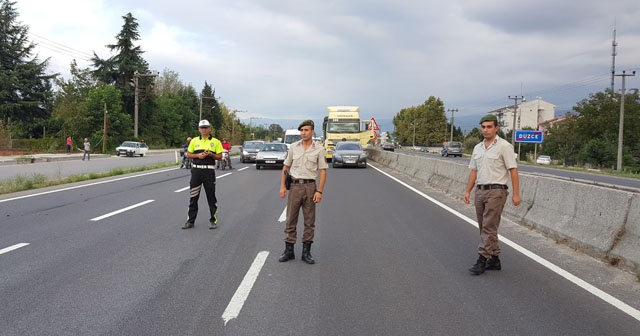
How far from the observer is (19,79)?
160 ft

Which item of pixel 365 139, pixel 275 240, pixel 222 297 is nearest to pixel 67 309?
pixel 222 297

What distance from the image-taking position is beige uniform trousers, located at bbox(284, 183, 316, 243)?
19.3ft

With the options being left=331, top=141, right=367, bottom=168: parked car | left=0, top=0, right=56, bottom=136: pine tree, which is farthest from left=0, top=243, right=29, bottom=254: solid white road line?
left=0, top=0, right=56, bottom=136: pine tree

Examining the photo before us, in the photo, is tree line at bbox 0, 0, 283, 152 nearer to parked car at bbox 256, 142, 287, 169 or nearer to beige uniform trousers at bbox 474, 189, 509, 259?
parked car at bbox 256, 142, 287, 169

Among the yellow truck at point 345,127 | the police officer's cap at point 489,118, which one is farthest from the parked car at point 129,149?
the police officer's cap at point 489,118

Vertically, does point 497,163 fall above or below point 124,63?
below

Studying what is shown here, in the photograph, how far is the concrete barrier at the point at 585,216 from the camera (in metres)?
5.74

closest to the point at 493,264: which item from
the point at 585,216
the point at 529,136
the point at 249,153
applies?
the point at 585,216

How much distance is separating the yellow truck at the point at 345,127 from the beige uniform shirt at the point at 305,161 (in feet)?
84.7

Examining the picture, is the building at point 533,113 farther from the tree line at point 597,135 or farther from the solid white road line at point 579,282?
the solid white road line at point 579,282

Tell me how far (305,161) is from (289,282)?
157 cm

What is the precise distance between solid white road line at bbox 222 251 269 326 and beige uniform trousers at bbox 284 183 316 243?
472mm

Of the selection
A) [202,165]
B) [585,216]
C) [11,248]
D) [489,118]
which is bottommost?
[11,248]

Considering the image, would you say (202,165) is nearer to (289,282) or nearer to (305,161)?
(305,161)
